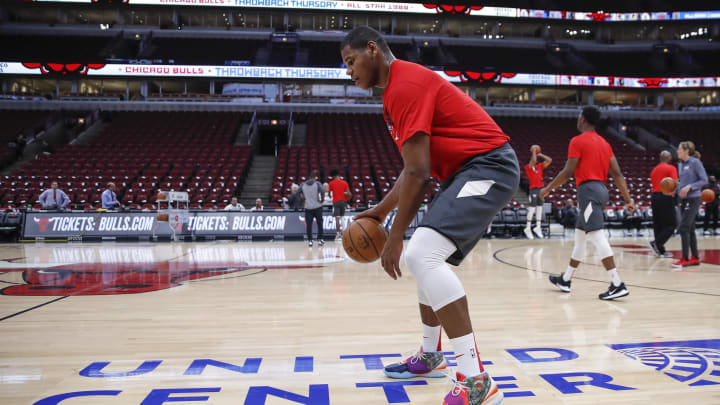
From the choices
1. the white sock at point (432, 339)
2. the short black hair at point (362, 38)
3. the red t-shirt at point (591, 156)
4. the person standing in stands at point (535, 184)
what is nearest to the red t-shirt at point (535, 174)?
the person standing in stands at point (535, 184)

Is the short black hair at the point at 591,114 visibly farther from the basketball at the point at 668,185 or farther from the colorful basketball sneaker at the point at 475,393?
the colorful basketball sneaker at the point at 475,393

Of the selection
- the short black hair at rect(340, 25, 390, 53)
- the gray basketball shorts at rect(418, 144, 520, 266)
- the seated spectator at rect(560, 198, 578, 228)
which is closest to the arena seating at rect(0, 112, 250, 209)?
the seated spectator at rect(560, 198, 578, 228)

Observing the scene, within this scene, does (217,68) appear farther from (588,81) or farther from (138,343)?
(138,343)

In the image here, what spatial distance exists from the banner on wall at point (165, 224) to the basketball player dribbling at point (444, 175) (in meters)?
9.53

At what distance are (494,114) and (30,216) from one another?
21.8 meters

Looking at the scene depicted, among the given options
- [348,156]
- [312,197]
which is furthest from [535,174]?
[348,156]

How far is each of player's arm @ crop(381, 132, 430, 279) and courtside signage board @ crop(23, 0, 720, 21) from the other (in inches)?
1052

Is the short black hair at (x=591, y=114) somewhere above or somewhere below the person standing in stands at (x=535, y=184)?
above

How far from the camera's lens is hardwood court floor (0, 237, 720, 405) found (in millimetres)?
1891

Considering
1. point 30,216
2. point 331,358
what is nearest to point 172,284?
point 331,358

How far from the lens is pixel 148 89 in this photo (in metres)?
25.4

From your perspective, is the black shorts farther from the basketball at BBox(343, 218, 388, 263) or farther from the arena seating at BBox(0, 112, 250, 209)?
the basketball at BBox(343, 218, 388, 263)

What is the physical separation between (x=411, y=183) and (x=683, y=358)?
5.76 feet

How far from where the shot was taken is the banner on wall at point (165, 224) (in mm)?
11570
